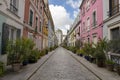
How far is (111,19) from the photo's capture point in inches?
416

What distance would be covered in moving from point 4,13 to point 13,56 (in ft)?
8.62

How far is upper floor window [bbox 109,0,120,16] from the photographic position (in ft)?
34.1

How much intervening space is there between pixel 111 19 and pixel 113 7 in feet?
4.34

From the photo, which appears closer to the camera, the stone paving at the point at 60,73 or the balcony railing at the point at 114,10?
the stone paving at the point at 60,73

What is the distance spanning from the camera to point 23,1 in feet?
36.9

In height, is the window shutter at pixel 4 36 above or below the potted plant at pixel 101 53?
above

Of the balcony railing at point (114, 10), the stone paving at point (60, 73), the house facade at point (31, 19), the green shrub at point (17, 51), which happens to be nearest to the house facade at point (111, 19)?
the balcony railing at point (114, 10)

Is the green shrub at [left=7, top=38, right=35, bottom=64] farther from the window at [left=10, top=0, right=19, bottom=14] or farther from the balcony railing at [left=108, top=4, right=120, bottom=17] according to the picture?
the balcony railing at [left=108, top=4, right=120, bottom=17]

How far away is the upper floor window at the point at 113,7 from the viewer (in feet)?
34.1

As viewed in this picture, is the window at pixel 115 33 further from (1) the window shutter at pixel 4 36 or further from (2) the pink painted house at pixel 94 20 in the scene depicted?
(1) the window shutter at pixel 4 36

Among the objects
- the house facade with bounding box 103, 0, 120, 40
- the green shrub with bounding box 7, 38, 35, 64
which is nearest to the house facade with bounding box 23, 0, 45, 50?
the green shrub with bounding box 7, 38, 35, 64

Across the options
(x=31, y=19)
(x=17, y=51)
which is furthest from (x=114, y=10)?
(x=31, y=19)

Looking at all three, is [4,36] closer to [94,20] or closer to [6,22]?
[6,22]

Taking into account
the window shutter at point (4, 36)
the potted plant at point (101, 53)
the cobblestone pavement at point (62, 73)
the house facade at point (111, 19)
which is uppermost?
the house facade at point (111, 19)
